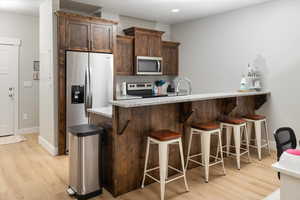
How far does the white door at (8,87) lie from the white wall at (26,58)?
0.12 metres

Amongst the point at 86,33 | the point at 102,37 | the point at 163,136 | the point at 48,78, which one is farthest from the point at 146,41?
the point at 163,136

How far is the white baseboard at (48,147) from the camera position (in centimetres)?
392

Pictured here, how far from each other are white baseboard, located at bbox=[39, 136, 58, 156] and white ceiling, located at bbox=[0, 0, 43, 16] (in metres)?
2.62

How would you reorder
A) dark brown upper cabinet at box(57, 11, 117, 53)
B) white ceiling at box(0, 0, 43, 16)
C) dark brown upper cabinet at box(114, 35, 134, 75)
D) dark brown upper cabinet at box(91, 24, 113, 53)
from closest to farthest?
1. dark brown upper cabinet at box(57, 11, 117, 53)
2. dark brown upper cabinet at box(91, 24, 113, 53)
3. white ceiling at box(0, 0, 43, 16)
4. dark brown upper cabinet at box(114, 35, 134, 75)

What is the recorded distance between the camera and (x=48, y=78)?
13.4 feet

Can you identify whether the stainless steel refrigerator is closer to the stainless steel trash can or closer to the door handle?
the stainless steel trash can

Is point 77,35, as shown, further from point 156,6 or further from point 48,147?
point 48,147

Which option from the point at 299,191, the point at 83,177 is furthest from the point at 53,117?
the point at 299,191

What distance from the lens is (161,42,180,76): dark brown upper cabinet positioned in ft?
19.0

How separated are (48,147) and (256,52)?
4280mm

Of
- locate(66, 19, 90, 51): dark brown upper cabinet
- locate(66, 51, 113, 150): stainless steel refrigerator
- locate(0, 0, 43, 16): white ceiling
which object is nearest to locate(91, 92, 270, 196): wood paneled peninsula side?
locate(66, 51, 113, 150): stainless steel refrigerator

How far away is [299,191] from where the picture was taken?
1045 mm

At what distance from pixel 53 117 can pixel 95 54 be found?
134 centimetres

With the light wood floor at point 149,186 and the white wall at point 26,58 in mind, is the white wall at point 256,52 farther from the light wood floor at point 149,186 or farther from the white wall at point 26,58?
the white wall at point 26,58
